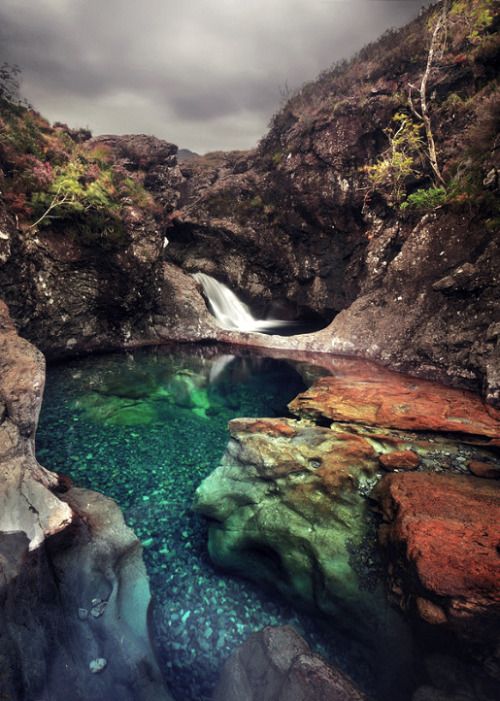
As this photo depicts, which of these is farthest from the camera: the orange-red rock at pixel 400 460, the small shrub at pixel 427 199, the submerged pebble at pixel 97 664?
the small shrub at pixel 427 199

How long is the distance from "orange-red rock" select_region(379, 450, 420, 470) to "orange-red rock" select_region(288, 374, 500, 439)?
3.35 feet

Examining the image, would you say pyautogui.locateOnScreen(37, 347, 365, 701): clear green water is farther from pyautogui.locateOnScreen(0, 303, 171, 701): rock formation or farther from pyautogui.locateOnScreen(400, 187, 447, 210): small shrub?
pyautogui.locateOnScreen(400, 187, 447, 210): small shrub

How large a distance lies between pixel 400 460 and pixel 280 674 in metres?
3.16

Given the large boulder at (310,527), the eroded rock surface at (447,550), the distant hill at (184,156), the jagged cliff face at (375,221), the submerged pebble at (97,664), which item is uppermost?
the distant hill at (184,156)

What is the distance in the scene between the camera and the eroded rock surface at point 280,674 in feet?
8.23

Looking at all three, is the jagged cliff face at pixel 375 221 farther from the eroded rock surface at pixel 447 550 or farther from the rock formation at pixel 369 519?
the eroded rock surface at pixel 447 550

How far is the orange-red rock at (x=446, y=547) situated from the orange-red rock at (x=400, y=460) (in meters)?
0.35

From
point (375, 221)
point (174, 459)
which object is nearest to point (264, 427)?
point (174, 459)

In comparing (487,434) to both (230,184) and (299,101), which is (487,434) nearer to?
(230,184)

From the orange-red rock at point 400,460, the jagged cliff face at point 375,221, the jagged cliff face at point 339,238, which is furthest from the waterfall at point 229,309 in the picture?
the orange-red rock at point 400,460

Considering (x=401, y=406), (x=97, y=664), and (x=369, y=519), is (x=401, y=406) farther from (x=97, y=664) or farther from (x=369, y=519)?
(x=97, y=664)

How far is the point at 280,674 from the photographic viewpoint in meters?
2.67

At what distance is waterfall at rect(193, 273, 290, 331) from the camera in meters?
17.6

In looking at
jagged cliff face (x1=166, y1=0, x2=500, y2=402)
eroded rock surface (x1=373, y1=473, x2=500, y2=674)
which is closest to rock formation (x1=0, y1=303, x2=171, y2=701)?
eroded rock surface (x1=373, y1=473, x2=500, y2=674)
